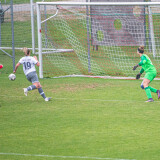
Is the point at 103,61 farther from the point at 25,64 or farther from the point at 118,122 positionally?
the point at 118,122

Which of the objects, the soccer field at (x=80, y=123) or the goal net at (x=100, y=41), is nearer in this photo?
the soccer field at (x=80, y=123)

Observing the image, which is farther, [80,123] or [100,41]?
[100,41]

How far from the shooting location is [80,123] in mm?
10336

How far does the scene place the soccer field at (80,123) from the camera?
26.9 ft

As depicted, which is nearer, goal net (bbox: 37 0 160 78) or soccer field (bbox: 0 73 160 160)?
soccer field (bbox: 0 73 160 160)

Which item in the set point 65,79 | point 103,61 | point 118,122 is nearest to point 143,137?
point 118,122

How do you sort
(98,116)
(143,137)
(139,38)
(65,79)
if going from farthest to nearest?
(139,38) → (65,79) → (98,116) → (143,137)

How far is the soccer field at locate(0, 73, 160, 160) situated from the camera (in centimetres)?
821

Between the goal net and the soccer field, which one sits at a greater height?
the goal net

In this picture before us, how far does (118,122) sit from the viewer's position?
409 inches

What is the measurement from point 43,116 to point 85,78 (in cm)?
653

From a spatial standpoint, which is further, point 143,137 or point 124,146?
point 143,137

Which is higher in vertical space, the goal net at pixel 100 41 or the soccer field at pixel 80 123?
the goal net at pixel 100 41

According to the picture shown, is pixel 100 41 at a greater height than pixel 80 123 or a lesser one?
greater
